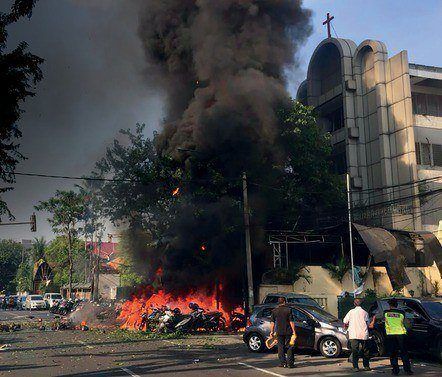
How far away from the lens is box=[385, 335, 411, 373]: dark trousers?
10.7m

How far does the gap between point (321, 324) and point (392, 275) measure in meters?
12.5

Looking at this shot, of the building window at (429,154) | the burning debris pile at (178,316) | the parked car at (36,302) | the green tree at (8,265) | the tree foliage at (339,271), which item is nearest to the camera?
the burning debris pile at (178,316)

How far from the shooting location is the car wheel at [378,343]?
13.6 metres

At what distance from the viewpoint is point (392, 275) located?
82.0 ft

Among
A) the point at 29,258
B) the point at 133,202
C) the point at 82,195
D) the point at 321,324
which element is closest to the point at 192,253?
the point at 133,202

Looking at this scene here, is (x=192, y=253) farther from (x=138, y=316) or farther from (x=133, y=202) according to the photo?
(x=133, y=202)

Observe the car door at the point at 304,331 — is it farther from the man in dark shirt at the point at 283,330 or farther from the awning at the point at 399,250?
the awning at the point at 399,250

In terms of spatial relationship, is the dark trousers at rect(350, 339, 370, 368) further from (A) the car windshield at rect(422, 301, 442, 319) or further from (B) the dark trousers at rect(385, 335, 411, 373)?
(A) the car windshield at rect(422, 301, 442, 319)

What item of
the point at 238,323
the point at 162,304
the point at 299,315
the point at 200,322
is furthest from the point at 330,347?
the point at 162,304

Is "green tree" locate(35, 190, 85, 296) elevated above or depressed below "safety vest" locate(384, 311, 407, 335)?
above

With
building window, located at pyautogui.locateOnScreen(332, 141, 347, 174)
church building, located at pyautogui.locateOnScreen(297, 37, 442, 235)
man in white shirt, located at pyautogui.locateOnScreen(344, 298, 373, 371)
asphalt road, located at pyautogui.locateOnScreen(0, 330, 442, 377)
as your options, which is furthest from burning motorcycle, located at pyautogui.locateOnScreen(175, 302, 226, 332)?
building window, located at pyautogui.locateOnScreen(332, 141, 347, 174)

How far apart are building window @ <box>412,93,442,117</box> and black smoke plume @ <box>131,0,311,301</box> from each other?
10.8 m

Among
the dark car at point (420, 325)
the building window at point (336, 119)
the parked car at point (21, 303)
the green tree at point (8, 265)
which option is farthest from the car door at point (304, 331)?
the green tree at point (8, 265)

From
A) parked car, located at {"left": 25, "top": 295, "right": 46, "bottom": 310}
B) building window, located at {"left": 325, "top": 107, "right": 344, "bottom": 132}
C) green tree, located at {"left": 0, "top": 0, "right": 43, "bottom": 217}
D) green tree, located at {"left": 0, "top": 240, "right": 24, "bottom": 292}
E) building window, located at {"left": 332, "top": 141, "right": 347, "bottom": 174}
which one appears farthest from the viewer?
green tree, located at {"left": 0, "top": 240, "right": 24, "bottom": 292}
